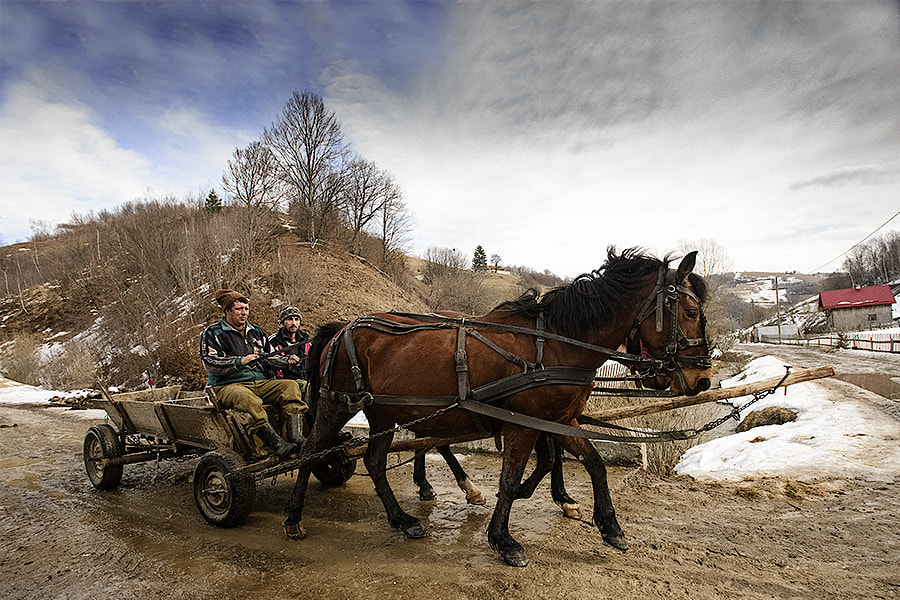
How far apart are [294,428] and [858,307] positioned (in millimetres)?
65496

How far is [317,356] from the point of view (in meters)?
4.95

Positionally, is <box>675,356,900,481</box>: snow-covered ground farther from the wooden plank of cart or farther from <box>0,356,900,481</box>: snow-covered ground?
the wooden plank of cart

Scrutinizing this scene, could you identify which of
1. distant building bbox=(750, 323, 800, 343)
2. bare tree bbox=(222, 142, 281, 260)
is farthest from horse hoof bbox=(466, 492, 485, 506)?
distant building bbox=(750, 323, 800, 343)

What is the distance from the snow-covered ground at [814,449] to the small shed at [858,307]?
5085cm

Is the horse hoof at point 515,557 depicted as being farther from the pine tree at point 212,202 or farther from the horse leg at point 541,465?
the pine tree at point 212,202

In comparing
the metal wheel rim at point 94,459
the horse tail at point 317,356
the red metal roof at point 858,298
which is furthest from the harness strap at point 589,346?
the red metal roof at point 858,298

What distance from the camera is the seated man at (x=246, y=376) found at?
4.70 meters

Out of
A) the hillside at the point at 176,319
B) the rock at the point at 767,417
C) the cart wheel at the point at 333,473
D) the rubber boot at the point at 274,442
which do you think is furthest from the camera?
the hillside at the point at 176,319

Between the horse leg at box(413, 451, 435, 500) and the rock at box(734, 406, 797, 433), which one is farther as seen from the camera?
the rock at box(734, 406, 797, 433)

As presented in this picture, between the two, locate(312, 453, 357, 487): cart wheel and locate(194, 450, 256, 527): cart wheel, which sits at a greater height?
locate(194, 450, 256, 527): cart wheel

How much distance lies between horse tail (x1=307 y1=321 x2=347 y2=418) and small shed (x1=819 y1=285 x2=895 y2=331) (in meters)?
58.7

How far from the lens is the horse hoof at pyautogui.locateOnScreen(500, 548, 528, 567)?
11.8ft

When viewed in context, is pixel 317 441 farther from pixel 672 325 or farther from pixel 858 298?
pixel 858 298

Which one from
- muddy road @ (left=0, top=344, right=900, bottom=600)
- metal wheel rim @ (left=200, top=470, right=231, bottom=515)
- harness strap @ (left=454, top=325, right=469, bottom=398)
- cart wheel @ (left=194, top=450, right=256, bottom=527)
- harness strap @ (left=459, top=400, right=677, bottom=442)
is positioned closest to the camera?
muddy road @ (left=0, top=344, right=900, bottom=600)
